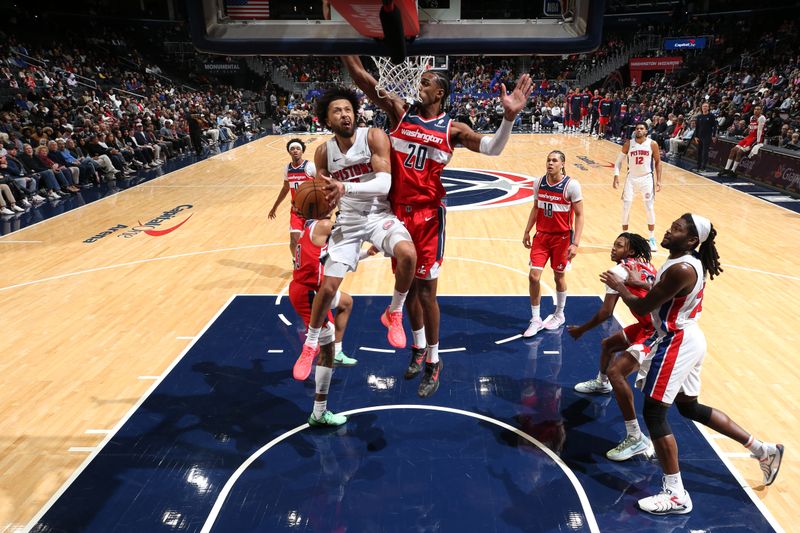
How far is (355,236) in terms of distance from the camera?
14.4 feet

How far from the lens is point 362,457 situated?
14.8ft

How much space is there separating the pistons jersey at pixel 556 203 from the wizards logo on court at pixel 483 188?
5.89 metres

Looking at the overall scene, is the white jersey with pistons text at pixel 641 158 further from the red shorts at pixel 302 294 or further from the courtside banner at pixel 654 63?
the courtside banner at pixel 654 63

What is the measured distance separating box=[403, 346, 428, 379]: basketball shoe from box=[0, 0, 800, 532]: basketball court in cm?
45

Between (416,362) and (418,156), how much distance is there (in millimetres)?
1616

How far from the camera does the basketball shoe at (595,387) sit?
538 cm

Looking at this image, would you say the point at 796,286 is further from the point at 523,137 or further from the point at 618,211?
the point at 523,137

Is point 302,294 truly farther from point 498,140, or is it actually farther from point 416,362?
point 498,140

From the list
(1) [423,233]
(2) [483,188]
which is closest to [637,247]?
(1) [423,233]

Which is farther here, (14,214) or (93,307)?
(14,214)

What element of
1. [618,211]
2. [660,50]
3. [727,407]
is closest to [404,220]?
[727,407]

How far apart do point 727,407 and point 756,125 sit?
13.2 meters

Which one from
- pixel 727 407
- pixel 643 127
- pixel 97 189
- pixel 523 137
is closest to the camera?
pixel 727 407

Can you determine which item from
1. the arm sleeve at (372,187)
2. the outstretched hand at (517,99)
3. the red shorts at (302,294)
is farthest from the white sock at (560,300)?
the outstretched hand at (517,99)
